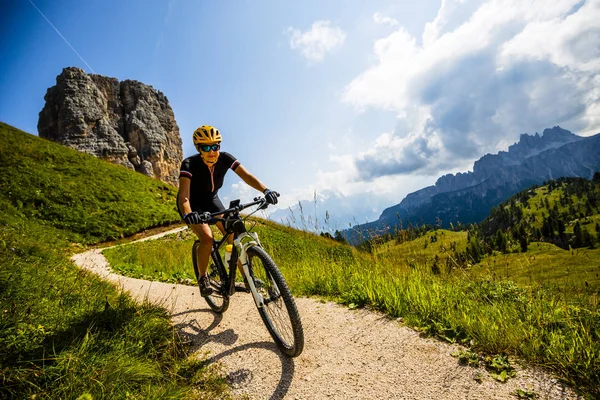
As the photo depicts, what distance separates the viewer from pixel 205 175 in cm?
566

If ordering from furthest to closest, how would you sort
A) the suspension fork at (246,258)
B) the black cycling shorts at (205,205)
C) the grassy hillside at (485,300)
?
the black cycling shorts at (205,205), the suspension fork at (246,258), the grassy hillside at (485,300)

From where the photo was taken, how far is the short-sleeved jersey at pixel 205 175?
218 inches

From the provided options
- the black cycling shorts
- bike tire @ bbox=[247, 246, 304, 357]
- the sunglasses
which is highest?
the sunglasses

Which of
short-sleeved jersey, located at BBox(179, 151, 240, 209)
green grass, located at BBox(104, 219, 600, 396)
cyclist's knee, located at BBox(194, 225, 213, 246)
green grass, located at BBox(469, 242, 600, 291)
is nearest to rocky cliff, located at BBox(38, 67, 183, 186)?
short-sleeved jersey, located at BBox(179, 151, 240, 209)

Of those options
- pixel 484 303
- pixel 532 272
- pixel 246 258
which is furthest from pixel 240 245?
pixel 532 272

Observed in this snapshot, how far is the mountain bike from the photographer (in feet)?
12.5

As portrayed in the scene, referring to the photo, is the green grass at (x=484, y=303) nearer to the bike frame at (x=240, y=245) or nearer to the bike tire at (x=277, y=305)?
the bike tire at (x=277, y=305)

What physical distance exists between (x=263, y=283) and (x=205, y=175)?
2448mm

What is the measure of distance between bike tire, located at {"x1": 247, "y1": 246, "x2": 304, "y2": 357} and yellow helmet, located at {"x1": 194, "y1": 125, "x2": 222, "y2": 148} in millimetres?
2147

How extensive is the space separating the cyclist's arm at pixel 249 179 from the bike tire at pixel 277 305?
1.48 meters

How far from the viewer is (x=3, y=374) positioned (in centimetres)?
258

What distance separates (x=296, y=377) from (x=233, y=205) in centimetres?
263

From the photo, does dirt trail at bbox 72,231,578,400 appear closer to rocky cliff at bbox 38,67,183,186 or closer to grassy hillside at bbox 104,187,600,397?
grassy hillside at bbox 104,187,600,397

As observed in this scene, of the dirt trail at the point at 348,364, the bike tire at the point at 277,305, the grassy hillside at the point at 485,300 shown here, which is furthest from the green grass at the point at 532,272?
the bike tire at the point at 277,305
